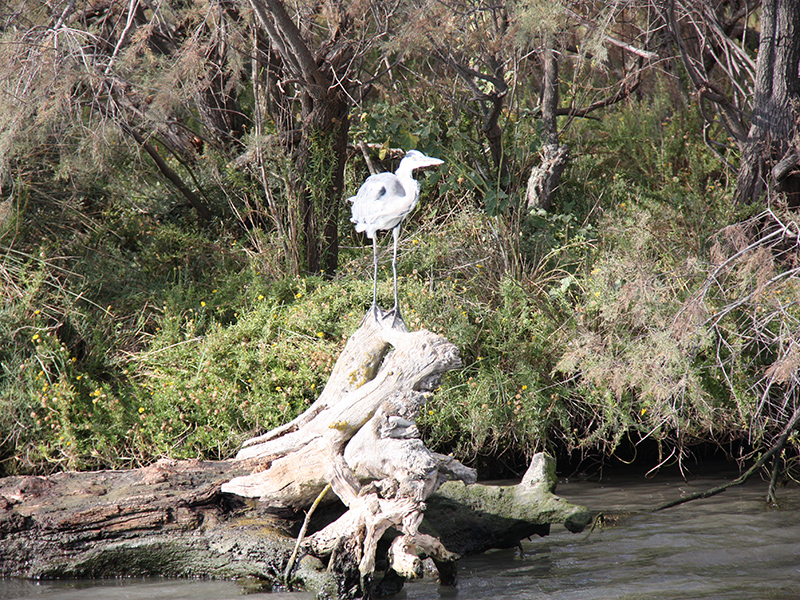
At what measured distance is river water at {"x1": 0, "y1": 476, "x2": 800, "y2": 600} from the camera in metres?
3.54

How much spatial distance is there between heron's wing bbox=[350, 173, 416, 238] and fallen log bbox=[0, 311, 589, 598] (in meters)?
0.56

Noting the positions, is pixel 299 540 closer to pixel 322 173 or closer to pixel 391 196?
pixel 391 196

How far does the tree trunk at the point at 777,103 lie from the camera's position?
5.61 meters

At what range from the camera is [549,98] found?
707cm

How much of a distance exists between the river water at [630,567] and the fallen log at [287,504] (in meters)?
0.11

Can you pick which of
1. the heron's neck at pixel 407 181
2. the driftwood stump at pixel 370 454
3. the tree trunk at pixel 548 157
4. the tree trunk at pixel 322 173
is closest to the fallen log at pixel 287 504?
the driftwood stump at pixel 370 454

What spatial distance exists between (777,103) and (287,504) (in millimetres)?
4670

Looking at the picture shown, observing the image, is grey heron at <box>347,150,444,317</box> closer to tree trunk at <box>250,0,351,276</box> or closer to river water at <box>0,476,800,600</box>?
river water at <box>0,476,800,600</box>

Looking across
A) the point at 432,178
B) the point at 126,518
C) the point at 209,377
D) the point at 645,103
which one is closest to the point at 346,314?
the point at 209,377

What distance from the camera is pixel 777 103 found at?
5746mm

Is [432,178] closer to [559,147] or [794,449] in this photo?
[559,147]

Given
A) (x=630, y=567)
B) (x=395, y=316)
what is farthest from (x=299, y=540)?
(x=630, y=567)

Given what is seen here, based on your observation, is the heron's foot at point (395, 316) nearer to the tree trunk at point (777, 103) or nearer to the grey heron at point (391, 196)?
the grey heron at point (391, 196)

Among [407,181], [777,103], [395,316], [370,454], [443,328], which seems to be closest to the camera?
[370,454]
